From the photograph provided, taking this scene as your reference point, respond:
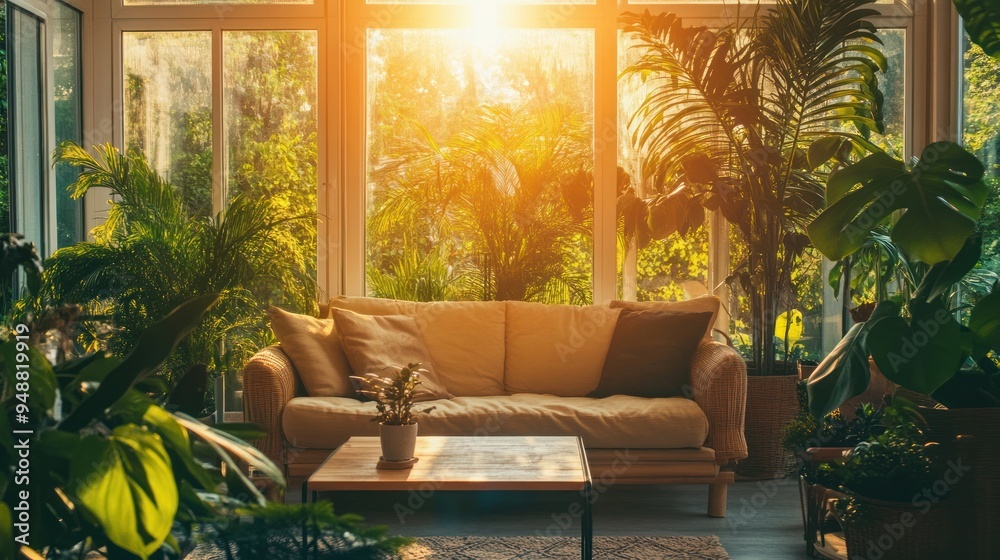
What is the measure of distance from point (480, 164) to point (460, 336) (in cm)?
106

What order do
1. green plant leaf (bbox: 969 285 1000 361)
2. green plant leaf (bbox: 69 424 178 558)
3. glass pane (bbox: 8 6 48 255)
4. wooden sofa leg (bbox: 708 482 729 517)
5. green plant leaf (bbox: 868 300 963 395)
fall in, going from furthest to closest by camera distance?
glass pane (bbox: 8 6 48 255) < wooden sofa leg (bbox: 708 482 729 517) < green plant leaf (bbox: 969 285 1000 361) < green plant leaf (bbox: 868 300 963 395) < green plant leaf (bbox: 69 424 178 558)

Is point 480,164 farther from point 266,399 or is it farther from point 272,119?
point 266,399

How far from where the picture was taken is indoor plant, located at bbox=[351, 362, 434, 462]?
2557 mm

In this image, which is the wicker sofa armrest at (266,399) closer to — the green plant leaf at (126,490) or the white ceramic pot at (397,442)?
the white ceramic pot at (397,442)

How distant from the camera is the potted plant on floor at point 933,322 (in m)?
2.14

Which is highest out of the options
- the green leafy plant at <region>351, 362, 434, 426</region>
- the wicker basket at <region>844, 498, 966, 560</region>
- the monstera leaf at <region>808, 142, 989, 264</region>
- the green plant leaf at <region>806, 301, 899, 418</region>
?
the monstera leaf at <region>808, 142, 989, 264</region>

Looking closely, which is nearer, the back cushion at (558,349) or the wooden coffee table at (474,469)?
the wooden coffee table at (474,469)

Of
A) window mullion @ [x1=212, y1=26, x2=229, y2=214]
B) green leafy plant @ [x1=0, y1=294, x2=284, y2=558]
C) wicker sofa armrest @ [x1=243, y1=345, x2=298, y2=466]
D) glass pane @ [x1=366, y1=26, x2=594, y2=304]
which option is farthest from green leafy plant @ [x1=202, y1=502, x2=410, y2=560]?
window mullion @ [x1=212, y1=26, x2=229, y2=214]

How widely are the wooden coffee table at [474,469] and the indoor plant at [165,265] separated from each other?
120 centimetres

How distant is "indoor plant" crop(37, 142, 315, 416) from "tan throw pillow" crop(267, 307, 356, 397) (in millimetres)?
285

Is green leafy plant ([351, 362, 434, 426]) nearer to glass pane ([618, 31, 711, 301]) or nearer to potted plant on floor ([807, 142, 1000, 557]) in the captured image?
potted plant on floor ([807, 142, 1000, 557])

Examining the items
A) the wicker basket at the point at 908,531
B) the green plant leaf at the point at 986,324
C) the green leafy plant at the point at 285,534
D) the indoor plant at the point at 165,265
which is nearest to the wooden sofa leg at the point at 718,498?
the wicker basket at the point at 908,531

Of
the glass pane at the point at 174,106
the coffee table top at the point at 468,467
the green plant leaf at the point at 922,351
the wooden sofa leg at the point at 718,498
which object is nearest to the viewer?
the green plant leaf at the point at 922,351

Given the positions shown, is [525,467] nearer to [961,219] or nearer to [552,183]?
[961,219]
